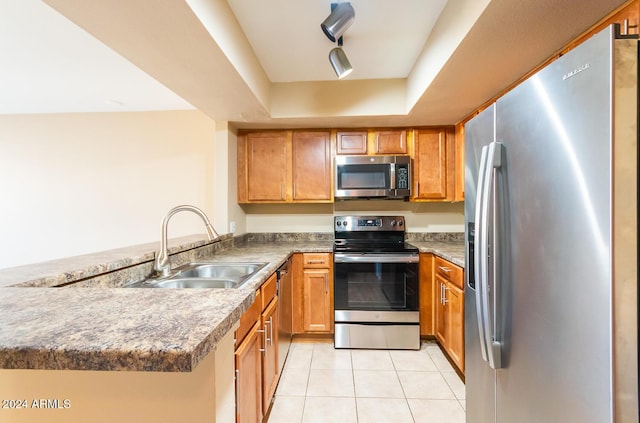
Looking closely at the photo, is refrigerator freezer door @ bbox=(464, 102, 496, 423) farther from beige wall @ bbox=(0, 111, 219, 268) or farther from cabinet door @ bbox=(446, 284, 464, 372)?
beige wall @ bbox=(0, 111, 219, 268)

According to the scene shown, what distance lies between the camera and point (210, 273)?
1905 mm

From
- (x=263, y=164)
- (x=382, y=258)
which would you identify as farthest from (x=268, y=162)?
(x=382, y=258)

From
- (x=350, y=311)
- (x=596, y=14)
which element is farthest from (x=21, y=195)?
(x=596, y=14)

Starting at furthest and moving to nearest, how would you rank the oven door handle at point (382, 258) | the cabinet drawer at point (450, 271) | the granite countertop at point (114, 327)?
1. the oven door handle at point (382, 258)
2. the cabinet drawer at point (450, 271)
3. the granite countertop at point (114, 327)

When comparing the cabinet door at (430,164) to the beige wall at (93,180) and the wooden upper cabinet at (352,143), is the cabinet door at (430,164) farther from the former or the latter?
the beige wall at (93,180)

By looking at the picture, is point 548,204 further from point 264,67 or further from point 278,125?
point 278,125

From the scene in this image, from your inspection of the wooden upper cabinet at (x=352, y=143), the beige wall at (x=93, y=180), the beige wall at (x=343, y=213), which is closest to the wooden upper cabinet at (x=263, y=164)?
the beige wall at (x=343, y=213)

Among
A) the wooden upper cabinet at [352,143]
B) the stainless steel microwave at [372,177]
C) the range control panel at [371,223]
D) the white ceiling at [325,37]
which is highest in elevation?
the white ceiling at [325,37]

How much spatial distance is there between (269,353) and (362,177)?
176cm

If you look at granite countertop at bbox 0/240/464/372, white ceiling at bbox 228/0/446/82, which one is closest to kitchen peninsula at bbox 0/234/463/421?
granite countertop at bbox 0/240/464/372

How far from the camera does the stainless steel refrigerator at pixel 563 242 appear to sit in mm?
668

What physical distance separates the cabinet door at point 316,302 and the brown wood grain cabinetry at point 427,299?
0.82 metres

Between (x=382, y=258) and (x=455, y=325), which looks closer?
(x=455, y=325)

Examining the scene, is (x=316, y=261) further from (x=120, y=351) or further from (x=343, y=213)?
(x=120, y=351)
